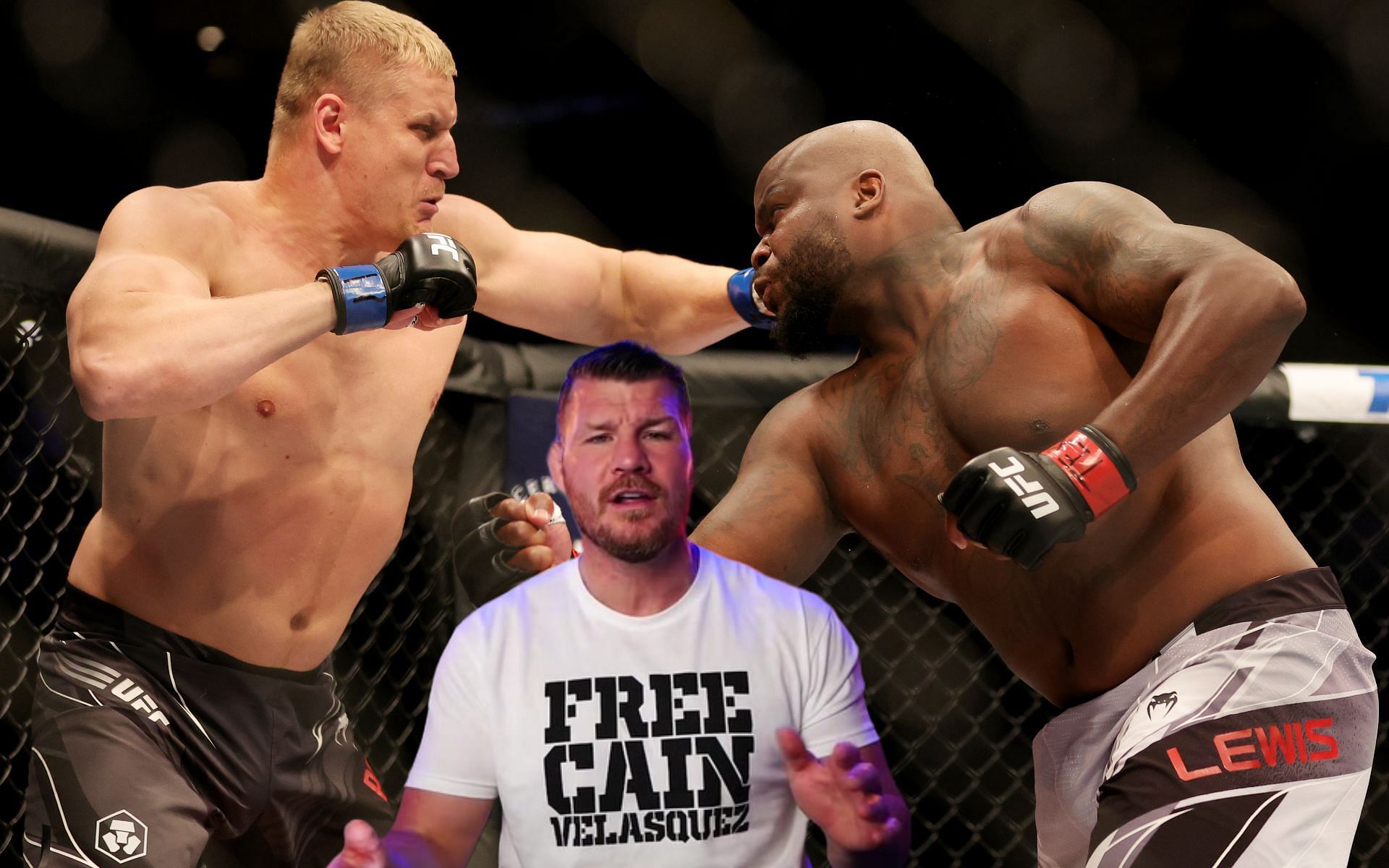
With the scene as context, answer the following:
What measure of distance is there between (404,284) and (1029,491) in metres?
0.78

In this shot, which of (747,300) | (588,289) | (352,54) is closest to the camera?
(352,54)

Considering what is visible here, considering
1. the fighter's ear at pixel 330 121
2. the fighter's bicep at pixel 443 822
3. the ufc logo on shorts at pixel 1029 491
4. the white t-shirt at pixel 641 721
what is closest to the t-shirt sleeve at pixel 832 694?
the white t-shirt at pixel 641 721

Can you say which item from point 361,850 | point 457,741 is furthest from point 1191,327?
point 361,850

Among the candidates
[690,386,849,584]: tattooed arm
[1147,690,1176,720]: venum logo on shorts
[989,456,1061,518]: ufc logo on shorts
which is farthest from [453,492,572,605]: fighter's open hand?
[1147,690,1176,720]: venum logo on shorts

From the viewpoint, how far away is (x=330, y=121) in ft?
6.02

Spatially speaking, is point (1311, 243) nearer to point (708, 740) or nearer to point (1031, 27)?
point (1031, 27)

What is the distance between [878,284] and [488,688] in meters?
0.76

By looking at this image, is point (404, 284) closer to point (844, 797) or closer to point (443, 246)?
point (443, 246)

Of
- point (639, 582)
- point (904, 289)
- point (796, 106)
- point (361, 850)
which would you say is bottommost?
point (361, 850)

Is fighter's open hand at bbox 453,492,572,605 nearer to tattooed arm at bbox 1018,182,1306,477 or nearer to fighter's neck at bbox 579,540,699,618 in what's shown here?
fighter's neck at bbox 579,540,699,618

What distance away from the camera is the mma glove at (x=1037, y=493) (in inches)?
51.7

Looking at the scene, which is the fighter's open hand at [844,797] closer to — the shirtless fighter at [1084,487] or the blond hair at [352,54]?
the shirtless fighter at [1084,487]

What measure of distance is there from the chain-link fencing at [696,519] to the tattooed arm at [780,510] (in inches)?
25.1

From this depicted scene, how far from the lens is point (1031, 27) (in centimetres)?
356
